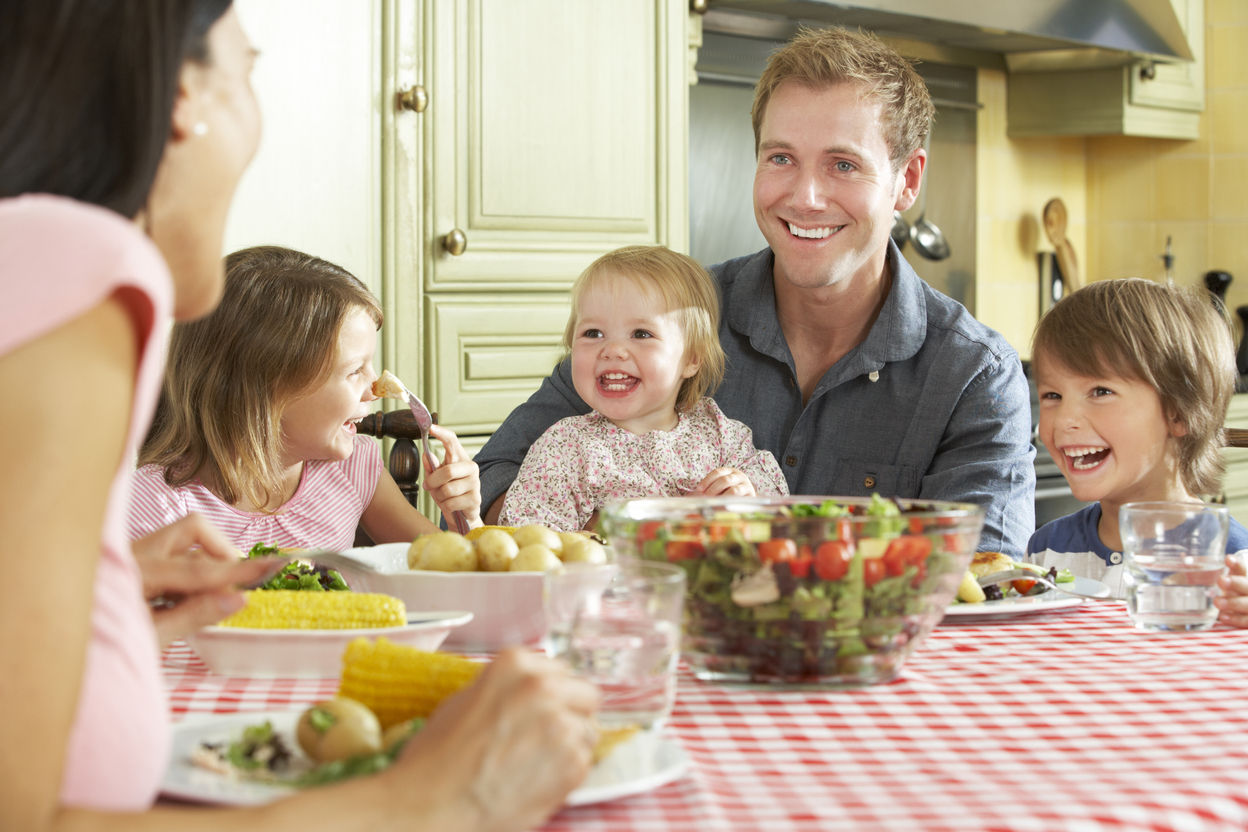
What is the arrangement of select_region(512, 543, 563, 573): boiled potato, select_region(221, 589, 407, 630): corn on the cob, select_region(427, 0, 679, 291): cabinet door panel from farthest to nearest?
select_region(427, 0, 679, 291): cabinet door panel
select_region(512, 543, 563, 573): boiled potato
select_region(221, 589, 407, 630): corn on the cob

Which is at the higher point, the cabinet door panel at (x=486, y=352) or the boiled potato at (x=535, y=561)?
the cabinet door panel at (x=486, y=352)

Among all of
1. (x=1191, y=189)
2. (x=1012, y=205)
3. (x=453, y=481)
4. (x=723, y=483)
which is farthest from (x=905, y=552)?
(x=1191, y=189)

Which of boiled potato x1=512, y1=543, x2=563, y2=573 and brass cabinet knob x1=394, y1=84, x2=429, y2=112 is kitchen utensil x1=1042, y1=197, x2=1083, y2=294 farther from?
boiled potato x1=512, y1=543, x2=563, y2=573

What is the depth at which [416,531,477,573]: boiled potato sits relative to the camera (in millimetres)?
1146

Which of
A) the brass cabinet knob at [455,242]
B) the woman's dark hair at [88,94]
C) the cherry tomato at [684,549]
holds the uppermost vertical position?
the brass cabinet knob at [455,242]

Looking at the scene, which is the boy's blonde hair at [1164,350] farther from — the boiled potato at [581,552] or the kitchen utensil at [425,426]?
the boiled potato at [581,552]

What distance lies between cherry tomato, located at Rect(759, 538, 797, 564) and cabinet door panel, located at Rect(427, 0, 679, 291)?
204 centimetres

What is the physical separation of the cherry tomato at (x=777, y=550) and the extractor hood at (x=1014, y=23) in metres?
2.62

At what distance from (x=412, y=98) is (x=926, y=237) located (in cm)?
193

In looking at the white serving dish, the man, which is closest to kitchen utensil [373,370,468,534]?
the man

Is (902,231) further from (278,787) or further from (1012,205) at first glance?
(278,787)

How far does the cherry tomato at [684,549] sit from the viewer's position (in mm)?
942

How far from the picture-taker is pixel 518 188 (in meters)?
2.97

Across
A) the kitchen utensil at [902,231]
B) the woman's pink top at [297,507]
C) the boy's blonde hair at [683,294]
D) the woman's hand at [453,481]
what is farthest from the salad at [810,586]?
the kitchen utensil at [902,231]
